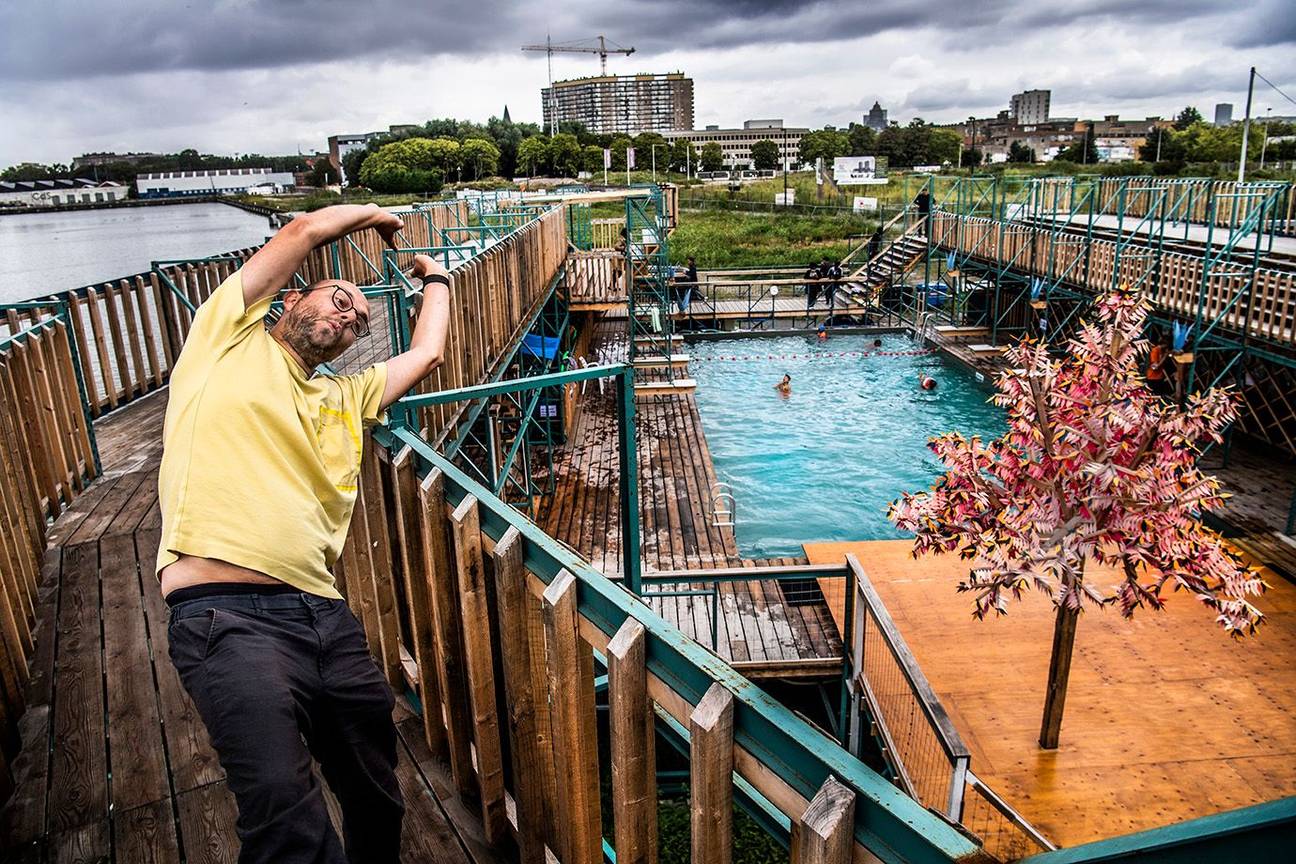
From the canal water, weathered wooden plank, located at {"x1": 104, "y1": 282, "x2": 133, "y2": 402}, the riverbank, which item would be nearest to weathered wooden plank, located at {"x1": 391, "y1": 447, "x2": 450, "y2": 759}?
weathered wooden plank, located at {"x1": 104, "y1": 282, "x2": 133, "y2": 402}

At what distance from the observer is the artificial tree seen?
6434 millimetres

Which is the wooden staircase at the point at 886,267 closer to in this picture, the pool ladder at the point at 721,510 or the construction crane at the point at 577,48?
the pool ladder at the point at 721,510

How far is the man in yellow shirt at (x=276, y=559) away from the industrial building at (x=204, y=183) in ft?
294

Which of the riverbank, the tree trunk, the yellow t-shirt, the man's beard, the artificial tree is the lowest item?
the tree trunk

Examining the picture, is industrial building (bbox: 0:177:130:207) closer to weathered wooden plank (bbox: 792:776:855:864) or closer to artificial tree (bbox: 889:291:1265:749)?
artificial tree (bbox: 889:291:1265:749)

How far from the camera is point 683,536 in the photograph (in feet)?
43.8

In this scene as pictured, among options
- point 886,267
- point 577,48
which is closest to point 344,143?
point 577,48

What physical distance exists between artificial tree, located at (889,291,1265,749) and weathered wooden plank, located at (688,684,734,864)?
5332mm

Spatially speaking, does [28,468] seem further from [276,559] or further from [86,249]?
[86,249]

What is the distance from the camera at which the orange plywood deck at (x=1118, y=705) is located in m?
6.92

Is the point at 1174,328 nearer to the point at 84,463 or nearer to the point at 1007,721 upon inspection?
the point at 1007,721

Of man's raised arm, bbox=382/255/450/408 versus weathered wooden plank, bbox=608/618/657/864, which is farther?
man's raised arm, bbox=382/255/450/408

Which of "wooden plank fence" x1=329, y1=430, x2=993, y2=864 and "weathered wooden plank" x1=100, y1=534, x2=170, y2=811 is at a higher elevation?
"wooden plank fence" x1=329, y1=430, x2=993, y2=864

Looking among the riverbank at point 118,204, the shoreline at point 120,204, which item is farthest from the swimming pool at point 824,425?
the shoreline at point 120,204
